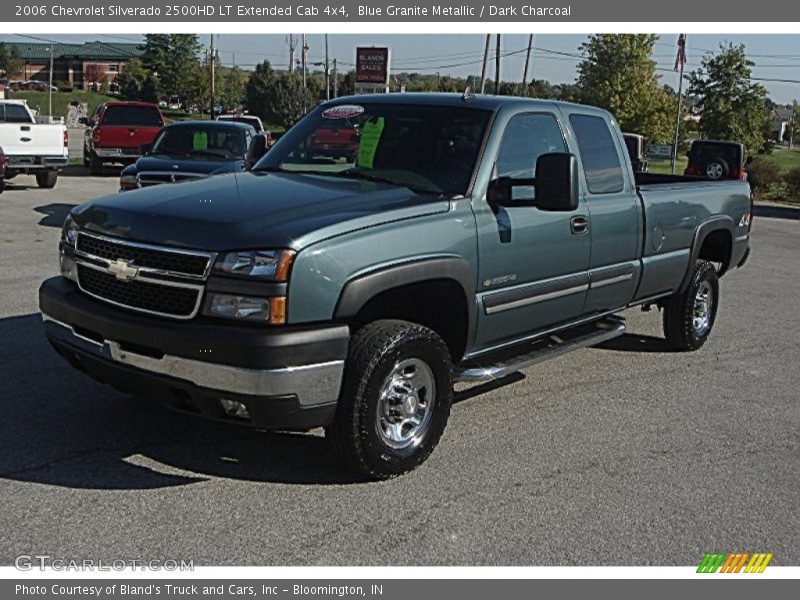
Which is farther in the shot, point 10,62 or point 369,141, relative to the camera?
point 10,62

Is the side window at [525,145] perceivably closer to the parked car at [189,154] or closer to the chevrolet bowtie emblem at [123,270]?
the chevrolet bowtie emblem at [123,270]

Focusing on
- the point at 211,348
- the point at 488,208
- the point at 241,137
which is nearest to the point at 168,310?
the point at 211,348

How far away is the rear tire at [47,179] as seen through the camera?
18.9 metres

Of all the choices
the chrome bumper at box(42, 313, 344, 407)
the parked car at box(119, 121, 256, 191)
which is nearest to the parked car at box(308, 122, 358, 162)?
the chrome bumper at box(42, 313, 344, 407)

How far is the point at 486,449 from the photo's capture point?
4941 mm

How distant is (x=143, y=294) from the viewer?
4188mm

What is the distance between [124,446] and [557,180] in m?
2.72

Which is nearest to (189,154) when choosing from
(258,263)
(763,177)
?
(258,263)

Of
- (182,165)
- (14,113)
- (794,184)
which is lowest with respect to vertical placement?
(794,184)

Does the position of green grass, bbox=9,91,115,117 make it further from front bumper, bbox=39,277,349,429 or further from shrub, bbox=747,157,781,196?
front bumper, bbox=39,277,349,429

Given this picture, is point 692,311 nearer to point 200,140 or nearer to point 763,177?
point 200,140

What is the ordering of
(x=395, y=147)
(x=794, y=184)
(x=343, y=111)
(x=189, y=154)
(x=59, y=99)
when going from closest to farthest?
(x=395, y=147)
(x=343, y=111)
(x=189, y=154)
(x=794, y=184)
(x=59, y=99)

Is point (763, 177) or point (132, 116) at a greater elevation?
point (132, 116)

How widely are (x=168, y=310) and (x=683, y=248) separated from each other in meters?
4.33
